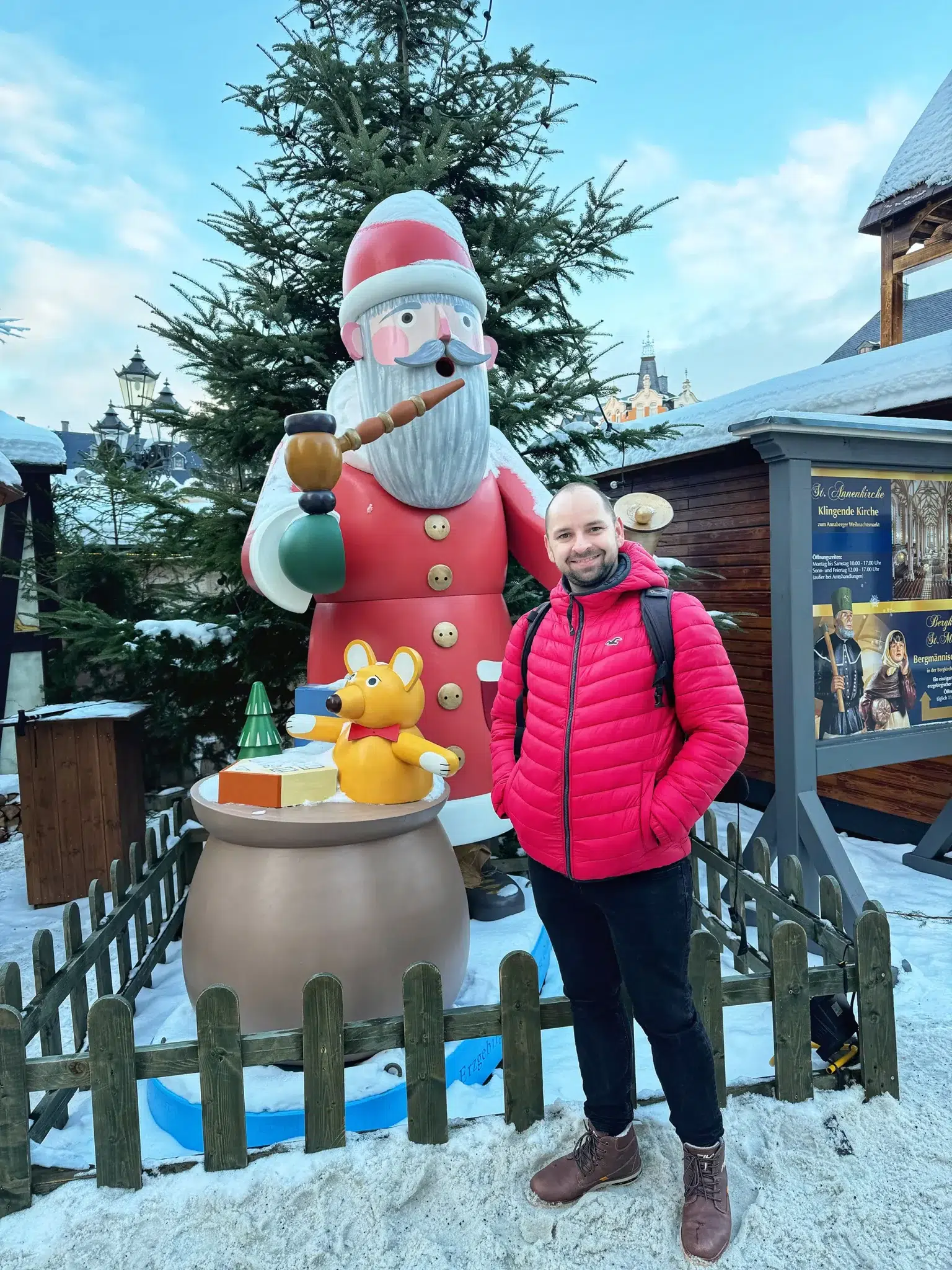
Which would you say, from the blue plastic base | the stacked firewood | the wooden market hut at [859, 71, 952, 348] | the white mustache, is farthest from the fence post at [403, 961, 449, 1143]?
the wooden market hut at [859, 71, 952, 348]

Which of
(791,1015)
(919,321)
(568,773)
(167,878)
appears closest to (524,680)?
(568,773)

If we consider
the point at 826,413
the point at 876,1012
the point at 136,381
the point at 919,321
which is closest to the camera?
the point at 876,1012

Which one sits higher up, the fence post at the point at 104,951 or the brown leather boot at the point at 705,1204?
the fence post at the point at 104,951

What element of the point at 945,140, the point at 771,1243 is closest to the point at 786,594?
the point at 771,1243

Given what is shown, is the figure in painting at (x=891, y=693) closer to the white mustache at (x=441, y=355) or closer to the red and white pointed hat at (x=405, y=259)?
the white mustache at (x=441, y=355)

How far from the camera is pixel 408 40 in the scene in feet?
15.9

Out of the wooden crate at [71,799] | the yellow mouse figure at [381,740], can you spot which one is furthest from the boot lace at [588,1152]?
the wooden crate at [71,799]

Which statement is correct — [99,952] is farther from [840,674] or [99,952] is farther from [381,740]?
[840,674]

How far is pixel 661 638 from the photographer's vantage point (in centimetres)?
159

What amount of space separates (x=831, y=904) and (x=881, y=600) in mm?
1812

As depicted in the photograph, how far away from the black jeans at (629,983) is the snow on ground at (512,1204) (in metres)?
0.21

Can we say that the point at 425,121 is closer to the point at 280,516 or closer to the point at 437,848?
the point at 280,516

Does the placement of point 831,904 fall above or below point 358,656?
below

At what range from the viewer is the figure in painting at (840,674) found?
352 cm
